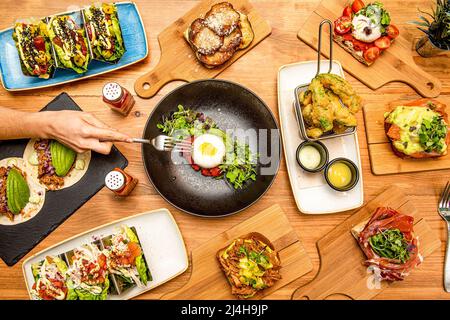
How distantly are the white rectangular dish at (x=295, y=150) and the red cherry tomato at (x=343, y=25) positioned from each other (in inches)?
10.2

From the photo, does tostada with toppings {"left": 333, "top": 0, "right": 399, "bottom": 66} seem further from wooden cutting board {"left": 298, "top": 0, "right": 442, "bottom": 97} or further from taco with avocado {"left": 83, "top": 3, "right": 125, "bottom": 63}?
taco with avocado {"left": 83, "top": 3, "right": 125, "bottom": 63}

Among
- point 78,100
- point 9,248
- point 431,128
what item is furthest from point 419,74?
point 9,248

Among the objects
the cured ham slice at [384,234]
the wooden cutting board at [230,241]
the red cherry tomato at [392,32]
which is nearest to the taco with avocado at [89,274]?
the wooden cutting board at [230,241]

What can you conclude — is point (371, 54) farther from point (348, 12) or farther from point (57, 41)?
point (57, 41)

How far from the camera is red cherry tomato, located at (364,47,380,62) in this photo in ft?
10.1

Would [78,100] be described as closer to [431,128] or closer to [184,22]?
[184,22]

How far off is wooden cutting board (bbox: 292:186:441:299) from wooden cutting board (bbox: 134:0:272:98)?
1603 millimetres

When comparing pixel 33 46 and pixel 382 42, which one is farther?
pixel 382 42

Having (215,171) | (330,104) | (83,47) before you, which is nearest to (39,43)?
(83,47)

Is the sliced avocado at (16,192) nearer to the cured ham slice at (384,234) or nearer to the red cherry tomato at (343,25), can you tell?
the cured ham slice at (384,234)

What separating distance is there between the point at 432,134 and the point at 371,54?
777mm

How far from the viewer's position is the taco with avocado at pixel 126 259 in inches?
113

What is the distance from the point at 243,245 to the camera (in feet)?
9.55

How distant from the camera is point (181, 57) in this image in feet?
10.3
